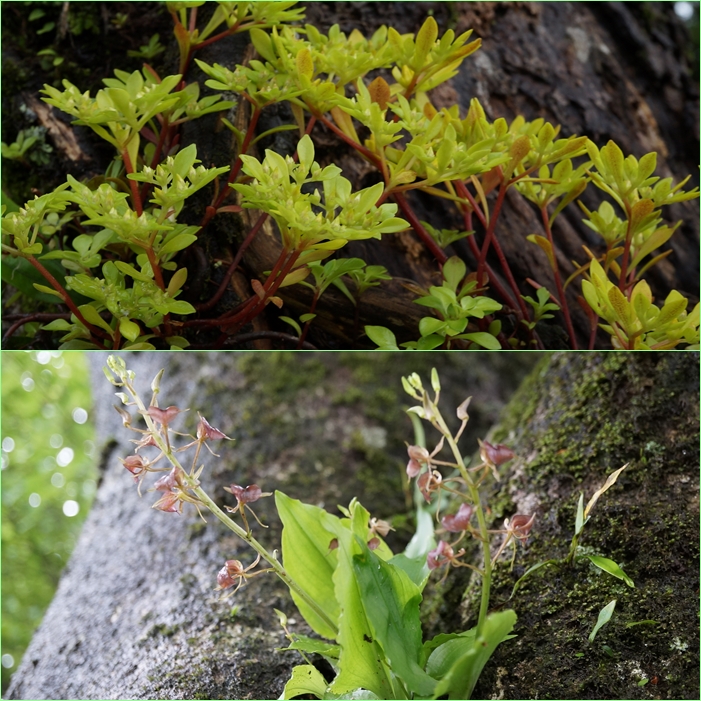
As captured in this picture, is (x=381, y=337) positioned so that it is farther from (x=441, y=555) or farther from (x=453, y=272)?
(x=441, y=555)

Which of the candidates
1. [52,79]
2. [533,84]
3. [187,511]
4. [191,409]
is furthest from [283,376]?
[533,84]

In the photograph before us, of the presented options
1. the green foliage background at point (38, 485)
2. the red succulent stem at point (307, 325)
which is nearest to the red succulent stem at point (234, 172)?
the red succulent stem at point (307, 325)

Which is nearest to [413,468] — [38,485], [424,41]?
[424,41]

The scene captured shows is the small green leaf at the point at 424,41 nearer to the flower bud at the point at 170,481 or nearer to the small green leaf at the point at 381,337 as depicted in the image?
the small green leaf at the point at 381,337

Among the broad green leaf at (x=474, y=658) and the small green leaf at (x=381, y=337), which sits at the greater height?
the small green leaf at (x=381, y=337)

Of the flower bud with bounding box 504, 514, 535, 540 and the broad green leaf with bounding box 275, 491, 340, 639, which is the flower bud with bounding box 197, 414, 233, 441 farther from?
the flower bud with bounding box 504, 514, 535, 540

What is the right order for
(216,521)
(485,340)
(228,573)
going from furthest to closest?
(216,521) → (485,340) → (228,573)
